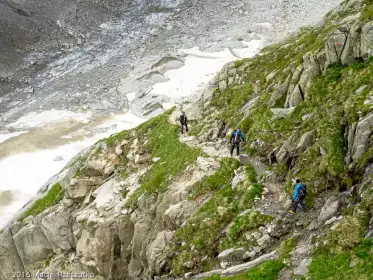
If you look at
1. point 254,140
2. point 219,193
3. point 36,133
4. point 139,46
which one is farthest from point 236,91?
point 139,46

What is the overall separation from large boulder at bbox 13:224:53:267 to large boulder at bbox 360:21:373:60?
2906cm

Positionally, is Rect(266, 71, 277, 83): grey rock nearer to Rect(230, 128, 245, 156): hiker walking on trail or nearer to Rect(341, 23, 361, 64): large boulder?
Rect(341, 23, 361, 64): large boulder

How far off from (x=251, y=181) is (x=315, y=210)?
532cm

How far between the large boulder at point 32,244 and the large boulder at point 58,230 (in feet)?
2.63

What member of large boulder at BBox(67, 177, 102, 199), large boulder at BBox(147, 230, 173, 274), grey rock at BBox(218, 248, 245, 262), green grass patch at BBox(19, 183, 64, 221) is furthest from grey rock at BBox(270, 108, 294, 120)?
green grass patch at BBox(19, 183, 64, 221)

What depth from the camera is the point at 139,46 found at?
298 feet

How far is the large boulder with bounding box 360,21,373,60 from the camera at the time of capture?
2724 cm

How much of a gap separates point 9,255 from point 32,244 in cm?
326

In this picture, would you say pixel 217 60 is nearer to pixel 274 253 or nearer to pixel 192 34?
pixel 192 34

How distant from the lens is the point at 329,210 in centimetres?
2005

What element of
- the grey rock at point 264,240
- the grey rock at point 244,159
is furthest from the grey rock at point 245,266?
the grey rock at point 244,159

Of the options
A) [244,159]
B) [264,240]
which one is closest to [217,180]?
[244,159]

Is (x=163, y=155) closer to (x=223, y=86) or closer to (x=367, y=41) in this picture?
(x=223, y=86)

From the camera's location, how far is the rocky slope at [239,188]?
19.8 metres
